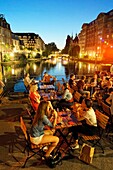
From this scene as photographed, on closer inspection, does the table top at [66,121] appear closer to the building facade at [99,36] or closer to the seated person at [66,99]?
the seated person at [66,99]

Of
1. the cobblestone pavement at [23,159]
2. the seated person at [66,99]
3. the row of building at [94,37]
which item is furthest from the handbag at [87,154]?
the row of building at [94,37]

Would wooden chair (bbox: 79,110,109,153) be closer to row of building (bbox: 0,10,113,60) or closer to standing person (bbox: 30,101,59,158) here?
standing person (bbox: 30,101,59,158)

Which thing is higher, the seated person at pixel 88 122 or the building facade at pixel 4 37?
the building facade at pixel 4 37

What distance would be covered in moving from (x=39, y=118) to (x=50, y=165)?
1271 millimetres

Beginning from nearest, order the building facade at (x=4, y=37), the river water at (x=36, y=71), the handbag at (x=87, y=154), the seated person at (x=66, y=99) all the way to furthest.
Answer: the handbag at (x=87, y=154) → the seated person at (x=66, y=99) → the river water at (x=36, y=71) → the building facade at (x=4, y=37)

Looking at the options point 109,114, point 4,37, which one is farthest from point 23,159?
point 4,37

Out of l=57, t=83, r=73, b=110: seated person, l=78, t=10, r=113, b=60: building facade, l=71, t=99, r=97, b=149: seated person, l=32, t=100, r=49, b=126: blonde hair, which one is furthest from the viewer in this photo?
l=78, t=10, r=113, b=60: building facade

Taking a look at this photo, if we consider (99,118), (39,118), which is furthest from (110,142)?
(39,118)

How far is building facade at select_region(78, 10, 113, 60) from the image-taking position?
266ft

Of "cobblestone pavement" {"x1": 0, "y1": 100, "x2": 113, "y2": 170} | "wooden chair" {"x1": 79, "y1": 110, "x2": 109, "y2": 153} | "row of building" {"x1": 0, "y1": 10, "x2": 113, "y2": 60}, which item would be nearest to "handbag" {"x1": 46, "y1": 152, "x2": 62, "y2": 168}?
"cobblestone pavement" {"x1": 0, "y1": 100, "x2": 113, "y2": 170}

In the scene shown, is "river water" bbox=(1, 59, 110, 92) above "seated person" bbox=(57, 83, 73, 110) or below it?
below

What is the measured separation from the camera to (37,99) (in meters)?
6.68

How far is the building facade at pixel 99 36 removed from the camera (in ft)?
266

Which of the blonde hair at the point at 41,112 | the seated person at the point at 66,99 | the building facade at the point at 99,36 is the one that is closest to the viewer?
the blonde hair at the point at 41,112
